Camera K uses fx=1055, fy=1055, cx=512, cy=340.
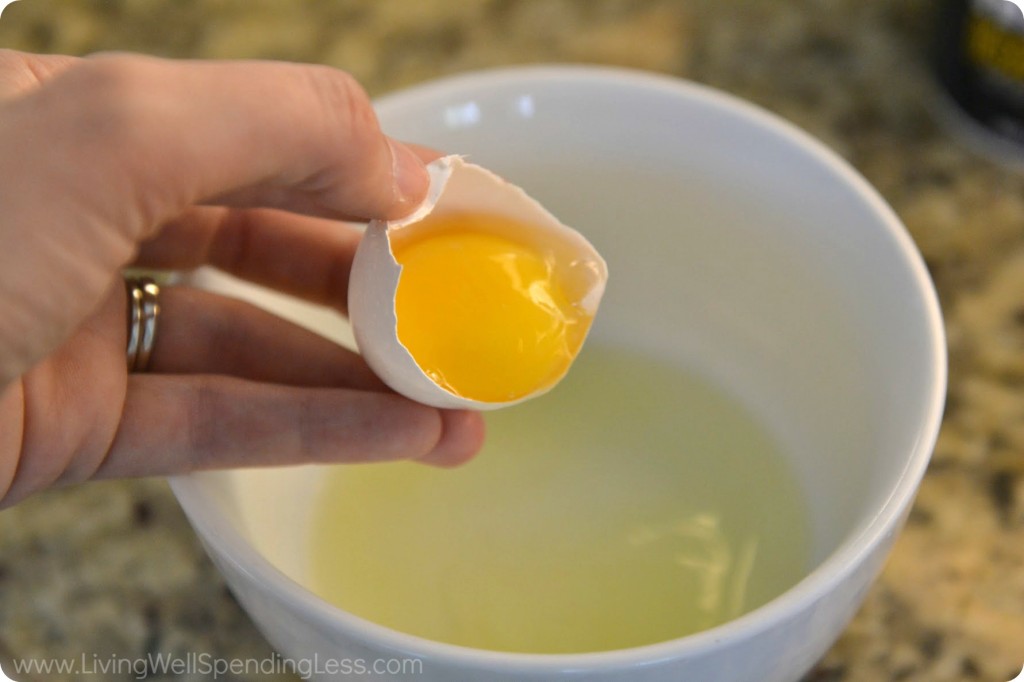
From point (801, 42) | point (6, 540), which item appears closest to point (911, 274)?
point (801, 42)

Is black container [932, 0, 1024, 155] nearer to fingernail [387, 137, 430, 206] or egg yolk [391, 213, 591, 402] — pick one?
egg yolk [391, 213, 591, 402]

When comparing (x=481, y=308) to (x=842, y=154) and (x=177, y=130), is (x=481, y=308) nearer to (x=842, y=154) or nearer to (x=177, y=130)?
(x=177, y=130)

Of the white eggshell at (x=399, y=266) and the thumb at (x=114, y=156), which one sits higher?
the thumb at (x=114, y=156)

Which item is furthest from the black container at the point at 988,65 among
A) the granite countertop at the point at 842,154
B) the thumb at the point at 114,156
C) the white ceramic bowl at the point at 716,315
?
the thumb at the point at 114,156

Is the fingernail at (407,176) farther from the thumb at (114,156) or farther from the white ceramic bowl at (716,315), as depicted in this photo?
the white ceramic bowl at (716,315)

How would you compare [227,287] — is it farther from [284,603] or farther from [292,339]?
[284,603]

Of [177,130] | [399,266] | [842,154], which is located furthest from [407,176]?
[842,154]

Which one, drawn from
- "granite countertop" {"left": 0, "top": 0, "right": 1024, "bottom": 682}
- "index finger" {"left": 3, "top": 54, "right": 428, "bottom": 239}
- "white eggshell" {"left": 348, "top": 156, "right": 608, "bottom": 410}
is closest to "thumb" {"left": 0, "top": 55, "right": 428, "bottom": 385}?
"index finger" {"left": 3, "top": 54, "right": 428, "bottom": 239}
